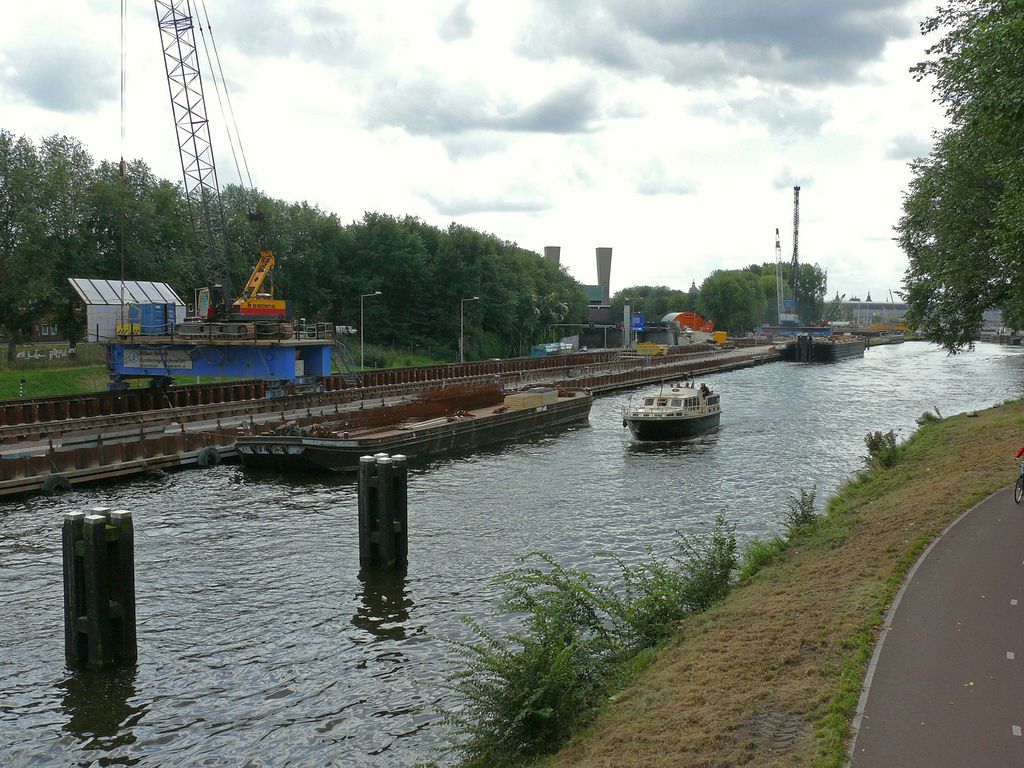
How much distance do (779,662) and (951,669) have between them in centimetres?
233

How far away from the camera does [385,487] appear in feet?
80.4

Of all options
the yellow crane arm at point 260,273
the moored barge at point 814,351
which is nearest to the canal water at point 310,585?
the yellow crane arm at point 260,273

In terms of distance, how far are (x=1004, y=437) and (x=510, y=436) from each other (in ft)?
88.7

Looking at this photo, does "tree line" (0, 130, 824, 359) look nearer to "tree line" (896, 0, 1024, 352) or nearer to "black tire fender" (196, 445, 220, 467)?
"black tire fender" (196, 445, 220, 467)

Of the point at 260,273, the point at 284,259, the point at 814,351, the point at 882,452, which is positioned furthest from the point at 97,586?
the point at 814,351

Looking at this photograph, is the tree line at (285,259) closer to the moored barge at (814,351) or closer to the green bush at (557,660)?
the moored barge at (814,351)

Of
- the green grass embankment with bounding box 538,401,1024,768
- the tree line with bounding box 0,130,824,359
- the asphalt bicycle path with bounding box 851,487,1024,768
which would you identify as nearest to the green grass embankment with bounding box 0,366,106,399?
the tree line with bounding box 0,130,824,359

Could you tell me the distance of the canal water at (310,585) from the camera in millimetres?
15883

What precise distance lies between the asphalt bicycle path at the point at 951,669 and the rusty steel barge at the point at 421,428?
26.9 m

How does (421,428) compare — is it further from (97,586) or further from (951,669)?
(951,669)

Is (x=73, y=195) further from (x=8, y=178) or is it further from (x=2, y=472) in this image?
(x=2, y=472)

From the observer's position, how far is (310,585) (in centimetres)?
2361

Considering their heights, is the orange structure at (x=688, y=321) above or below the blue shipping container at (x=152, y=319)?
above

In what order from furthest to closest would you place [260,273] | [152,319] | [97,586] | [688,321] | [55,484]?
[688,321] < [260,273] < [152,319] < [55,484] < [97,586]
